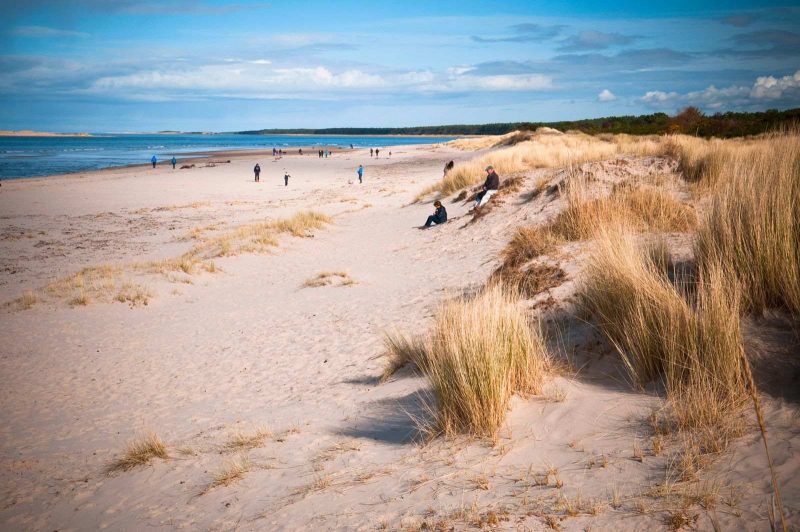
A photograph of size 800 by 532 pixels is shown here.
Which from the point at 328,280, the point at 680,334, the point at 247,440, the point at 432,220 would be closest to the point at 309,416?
the point at 247,440

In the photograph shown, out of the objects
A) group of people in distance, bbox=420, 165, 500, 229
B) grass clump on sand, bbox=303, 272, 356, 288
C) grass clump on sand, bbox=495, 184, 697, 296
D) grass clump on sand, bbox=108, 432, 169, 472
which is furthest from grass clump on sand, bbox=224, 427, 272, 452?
group of people in distance, bbox=420, 165, 500, 229

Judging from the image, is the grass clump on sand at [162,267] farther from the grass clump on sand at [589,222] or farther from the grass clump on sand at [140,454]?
the grass clump on sand at [589,222]

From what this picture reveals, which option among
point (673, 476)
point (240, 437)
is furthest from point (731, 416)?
point (240, 437)

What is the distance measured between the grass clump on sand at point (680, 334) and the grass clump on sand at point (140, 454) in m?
4.53

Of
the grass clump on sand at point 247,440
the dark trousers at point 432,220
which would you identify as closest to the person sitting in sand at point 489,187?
the dark trousers at point 432,220

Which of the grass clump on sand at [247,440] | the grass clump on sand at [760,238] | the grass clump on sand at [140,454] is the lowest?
the grass clump on sand at [140,454]

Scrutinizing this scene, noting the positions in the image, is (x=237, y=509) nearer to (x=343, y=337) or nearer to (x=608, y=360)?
(x=608, y=360)

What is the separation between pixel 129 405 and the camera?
744 cm

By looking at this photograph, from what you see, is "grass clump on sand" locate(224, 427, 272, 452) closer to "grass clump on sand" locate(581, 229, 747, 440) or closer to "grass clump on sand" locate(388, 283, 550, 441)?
"grass clump on sand" locate(388, 283, 550, 441)

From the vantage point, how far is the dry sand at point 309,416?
3291 millimetres

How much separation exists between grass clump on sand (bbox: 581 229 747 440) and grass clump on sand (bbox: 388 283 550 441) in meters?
0.83

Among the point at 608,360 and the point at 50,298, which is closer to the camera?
the point at 608,360

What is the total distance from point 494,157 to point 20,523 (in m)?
27.0

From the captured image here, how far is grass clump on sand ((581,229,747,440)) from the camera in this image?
362 cm
